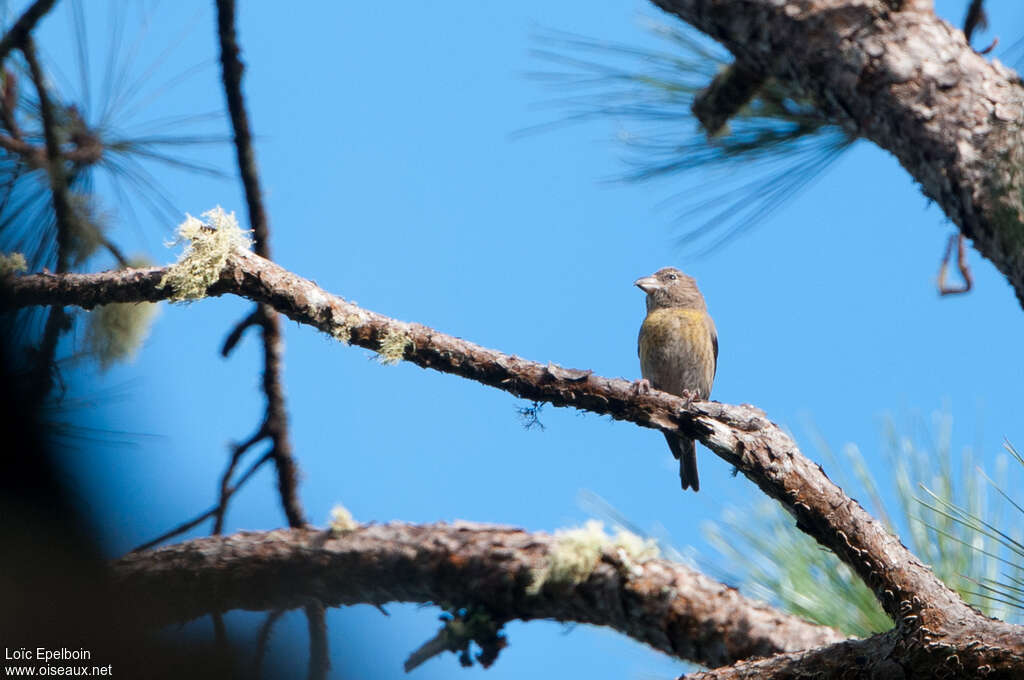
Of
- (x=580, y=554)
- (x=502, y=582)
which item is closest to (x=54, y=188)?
(x=502, y=582)

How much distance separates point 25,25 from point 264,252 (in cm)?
121

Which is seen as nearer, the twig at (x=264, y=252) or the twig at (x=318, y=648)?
the twig at (x=318, y=648)

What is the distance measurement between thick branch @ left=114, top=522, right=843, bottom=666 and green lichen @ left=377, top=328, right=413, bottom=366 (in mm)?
805

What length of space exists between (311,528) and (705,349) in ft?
10.6

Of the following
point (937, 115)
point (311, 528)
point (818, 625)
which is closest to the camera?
point (937, 115)

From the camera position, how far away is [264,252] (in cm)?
384

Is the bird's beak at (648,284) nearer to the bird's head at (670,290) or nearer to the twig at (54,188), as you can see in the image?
the bird's head at (670,290)

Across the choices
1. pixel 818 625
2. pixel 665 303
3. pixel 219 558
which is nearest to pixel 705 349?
pixel 665 303

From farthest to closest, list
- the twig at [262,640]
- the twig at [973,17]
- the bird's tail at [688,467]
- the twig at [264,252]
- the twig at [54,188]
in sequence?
the bird's tail at [688,467] < the twig at [264,252] < the twig at [54,188] < the twig at [973,17] < the twig at [262,640]

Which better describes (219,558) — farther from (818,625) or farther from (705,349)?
(705,349)

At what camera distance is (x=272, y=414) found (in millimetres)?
3734

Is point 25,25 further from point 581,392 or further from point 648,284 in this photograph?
point 648,284

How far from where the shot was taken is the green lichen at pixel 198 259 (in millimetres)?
3010

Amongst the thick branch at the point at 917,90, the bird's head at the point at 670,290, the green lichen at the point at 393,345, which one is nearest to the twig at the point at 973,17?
the thick branch at the point at 917,90
